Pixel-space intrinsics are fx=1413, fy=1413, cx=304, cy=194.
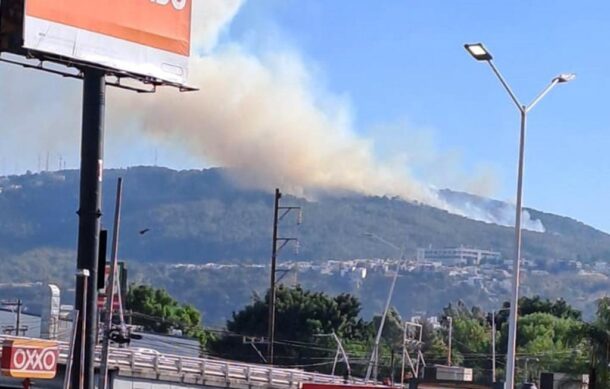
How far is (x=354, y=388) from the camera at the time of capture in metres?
49.7

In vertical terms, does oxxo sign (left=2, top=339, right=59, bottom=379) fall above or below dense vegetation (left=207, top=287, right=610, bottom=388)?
above

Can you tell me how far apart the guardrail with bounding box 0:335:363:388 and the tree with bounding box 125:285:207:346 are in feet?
233

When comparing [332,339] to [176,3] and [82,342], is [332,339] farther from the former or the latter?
[82,342]

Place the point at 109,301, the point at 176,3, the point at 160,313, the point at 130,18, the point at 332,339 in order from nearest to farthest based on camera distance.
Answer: the point at 130,18 < the point at 176,3 < the point at 109,301 < the point at 332,339 < the point at 160,313

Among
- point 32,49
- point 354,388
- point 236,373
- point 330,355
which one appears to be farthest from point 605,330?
point 330,355

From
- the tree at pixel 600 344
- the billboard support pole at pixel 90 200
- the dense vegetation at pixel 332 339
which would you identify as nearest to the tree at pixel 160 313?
the dense vegetation at pixel 332 339

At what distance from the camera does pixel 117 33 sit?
47188 millimetres

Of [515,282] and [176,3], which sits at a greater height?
[176,3]

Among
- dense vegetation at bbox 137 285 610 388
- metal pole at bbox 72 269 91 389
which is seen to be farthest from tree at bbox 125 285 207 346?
metal pole at bbox 72 269 91 389

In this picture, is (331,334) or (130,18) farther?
(331,334)

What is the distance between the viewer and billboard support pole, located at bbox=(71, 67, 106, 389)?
44562 mm

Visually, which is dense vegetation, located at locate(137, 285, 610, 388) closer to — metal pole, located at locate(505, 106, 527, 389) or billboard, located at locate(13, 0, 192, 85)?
billboard, located at locate(13, 0, 192, 85)

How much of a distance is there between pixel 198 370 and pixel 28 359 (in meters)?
36.1

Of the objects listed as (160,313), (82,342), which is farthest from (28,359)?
(160,313)
